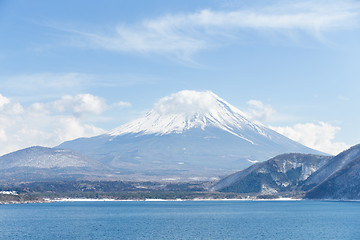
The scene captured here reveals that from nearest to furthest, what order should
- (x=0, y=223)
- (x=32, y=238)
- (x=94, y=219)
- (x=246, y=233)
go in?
(x=32, y=238), (x=246, y=233), (x=0, y=223), (x=94, y=219)

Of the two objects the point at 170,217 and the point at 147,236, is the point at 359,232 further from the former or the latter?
the point at 170,217

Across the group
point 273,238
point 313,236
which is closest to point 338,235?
point 313,236

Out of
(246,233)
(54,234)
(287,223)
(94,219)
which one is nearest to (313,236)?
(246,233)

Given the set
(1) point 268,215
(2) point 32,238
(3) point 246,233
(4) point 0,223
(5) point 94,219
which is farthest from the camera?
(1) point 268,215

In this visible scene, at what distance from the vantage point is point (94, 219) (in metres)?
168

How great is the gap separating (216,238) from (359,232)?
111 feet

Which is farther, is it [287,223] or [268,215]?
[268,215]

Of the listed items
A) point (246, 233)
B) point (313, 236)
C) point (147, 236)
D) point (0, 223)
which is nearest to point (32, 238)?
point (147, 236)

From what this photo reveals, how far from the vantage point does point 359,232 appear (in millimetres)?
129750

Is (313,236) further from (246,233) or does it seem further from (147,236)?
(147,236)

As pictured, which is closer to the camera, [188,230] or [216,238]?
[216,238]

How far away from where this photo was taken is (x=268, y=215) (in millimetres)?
181625

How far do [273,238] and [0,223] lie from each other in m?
71.9

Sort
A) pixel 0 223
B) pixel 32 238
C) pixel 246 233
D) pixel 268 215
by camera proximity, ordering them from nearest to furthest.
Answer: pixel 32 238 → pixel 246 233 → pixel 0 223 → pixel 268 215
